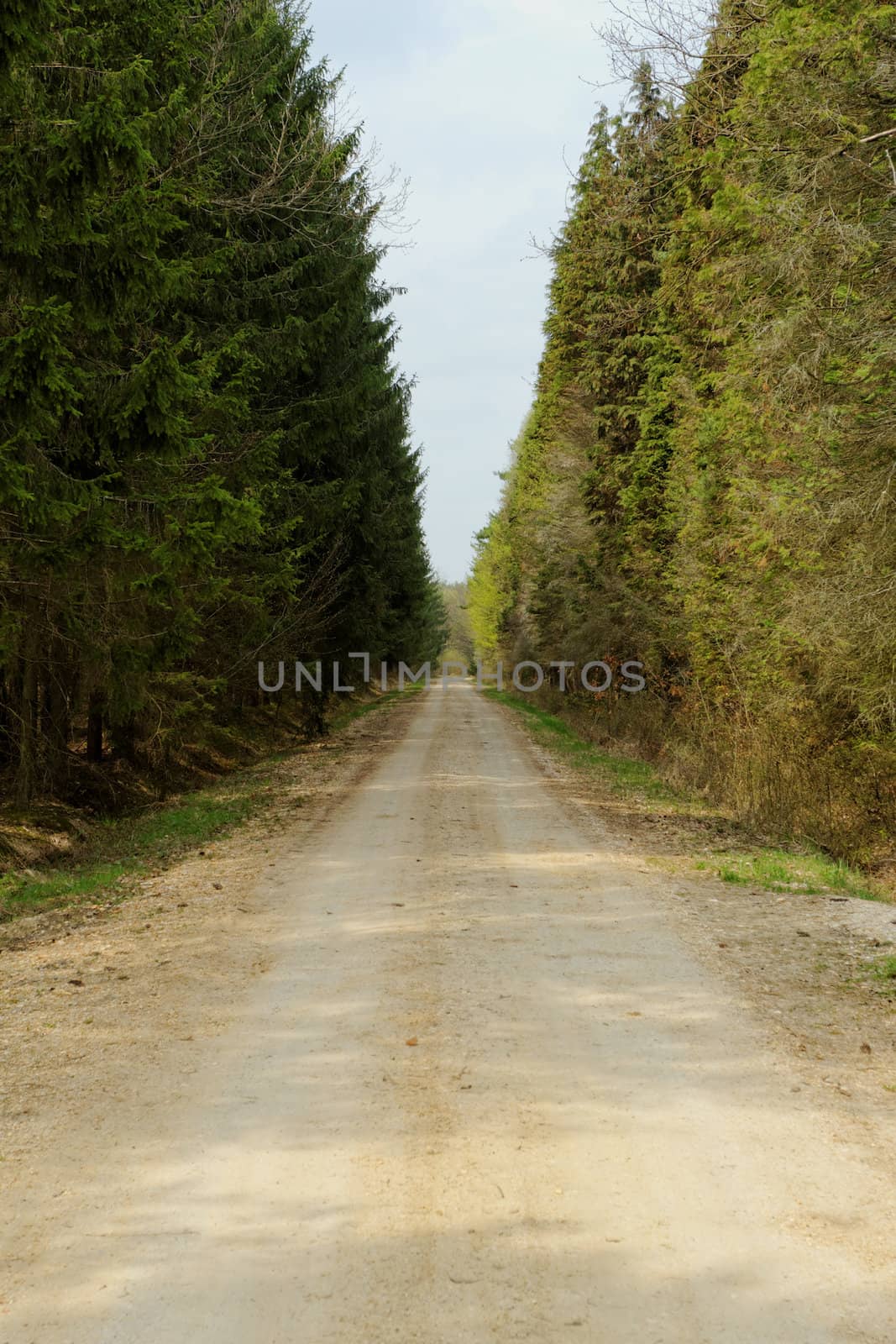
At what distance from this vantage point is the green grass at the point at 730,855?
875 cm

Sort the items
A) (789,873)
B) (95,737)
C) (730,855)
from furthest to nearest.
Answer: (95,737), (730,855), (789,873)

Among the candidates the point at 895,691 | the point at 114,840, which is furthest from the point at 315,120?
the point at 895,691

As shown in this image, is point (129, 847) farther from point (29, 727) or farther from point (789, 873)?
point (789, 873)

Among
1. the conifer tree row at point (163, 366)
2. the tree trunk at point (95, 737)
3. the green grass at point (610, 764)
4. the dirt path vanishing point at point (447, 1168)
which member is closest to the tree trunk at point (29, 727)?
the conifer tree row at point (163, 366)

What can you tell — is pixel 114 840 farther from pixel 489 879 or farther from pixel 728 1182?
pixel 728 1182

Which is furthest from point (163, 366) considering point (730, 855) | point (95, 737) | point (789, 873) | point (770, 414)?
point (95, 737)

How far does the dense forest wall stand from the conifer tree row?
15.3ft

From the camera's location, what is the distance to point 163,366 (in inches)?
351

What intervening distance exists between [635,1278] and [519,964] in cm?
313

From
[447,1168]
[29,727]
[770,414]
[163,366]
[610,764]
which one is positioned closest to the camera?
[447,1168]

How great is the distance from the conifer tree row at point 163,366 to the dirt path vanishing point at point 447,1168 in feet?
15.9

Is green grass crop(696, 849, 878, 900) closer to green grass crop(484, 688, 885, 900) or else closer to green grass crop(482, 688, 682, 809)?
green grass crop(484, 688, 885, 900)

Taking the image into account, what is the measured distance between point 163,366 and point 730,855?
752 centimetres

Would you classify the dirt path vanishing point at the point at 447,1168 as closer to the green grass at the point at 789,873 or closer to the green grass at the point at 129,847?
the green grass at the point at 129,847
